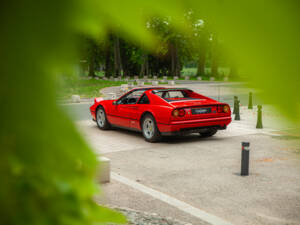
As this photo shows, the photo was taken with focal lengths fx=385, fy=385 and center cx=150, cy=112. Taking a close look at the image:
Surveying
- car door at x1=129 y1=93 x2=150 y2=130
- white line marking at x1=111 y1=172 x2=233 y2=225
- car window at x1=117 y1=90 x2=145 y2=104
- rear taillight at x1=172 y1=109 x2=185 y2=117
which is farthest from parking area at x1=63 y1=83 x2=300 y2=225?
car window at x1=117 y1=90 x2=145 y2=104

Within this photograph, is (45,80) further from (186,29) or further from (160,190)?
(160,190)

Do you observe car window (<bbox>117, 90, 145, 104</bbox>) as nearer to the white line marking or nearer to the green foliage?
the white line marking

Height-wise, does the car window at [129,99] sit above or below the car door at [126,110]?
above

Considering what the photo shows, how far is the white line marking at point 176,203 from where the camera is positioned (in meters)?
4.59

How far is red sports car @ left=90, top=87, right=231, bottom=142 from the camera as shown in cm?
850

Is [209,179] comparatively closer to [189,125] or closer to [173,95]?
[189,125]

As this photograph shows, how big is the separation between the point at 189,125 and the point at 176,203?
368cm

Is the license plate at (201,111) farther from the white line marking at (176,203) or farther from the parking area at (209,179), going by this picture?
the white line marking at (176,203)

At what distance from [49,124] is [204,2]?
126 millimetres

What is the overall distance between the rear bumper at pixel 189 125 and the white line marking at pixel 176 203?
2479 mm

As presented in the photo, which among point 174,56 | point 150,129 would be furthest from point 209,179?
point 174,56

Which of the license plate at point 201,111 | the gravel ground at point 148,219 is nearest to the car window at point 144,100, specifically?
the license plate at point 201,111

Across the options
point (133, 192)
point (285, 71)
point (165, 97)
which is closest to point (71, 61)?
point (285, 71)

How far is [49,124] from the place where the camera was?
0.20 m
